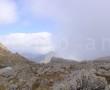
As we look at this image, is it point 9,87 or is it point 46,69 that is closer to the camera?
point 9,87

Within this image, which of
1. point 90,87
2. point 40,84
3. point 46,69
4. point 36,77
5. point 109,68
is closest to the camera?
point 90,87

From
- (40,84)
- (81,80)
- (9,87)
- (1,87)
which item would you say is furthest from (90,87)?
(1,87)

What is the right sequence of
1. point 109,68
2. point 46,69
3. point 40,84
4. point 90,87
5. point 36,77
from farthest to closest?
point 46,69
point 36,77
point 40,84
point 109,68
point 90,87

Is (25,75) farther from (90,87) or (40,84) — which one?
(90,87)

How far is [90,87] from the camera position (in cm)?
5222

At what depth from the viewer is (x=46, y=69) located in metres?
90.9

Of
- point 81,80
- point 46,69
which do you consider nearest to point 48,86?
point 46,69

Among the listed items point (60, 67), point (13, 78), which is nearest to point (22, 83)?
point (13, 78)

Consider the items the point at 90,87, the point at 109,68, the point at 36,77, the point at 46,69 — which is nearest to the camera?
the point at 90,87

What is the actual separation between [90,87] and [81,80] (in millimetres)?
2170

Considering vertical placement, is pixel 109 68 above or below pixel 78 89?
above

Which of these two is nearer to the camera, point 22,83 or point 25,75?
point 22,83

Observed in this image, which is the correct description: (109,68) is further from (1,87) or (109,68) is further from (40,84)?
(1,87)

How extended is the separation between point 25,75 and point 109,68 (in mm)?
28312
